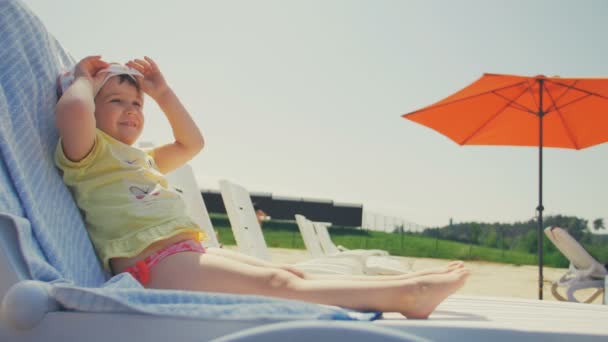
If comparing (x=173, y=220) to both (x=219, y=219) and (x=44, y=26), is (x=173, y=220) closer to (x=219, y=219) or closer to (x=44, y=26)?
(x=44, y=26)

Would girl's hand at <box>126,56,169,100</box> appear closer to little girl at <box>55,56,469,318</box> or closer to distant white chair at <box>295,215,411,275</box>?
little girl at <box>55,56,469,318</box>

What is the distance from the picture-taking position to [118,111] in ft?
6.86

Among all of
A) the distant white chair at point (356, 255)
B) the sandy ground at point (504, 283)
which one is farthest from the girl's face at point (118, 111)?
the sandy ground at point (504, 283)

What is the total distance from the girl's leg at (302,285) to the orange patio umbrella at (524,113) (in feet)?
17.0

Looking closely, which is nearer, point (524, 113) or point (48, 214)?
point (48, 214)

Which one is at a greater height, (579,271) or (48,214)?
(48,214)

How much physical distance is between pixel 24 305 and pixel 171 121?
1381 mm

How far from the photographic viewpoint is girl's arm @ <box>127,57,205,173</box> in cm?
233

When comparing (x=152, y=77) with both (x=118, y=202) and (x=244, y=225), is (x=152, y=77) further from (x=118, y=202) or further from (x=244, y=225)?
(x=244, y=225)

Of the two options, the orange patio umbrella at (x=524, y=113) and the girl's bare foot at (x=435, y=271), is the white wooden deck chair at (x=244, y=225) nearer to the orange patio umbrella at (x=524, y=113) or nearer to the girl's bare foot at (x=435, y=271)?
the girl's bare foot at (x=435, y=271)

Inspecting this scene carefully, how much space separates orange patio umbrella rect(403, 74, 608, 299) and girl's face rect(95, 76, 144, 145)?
4950 millimetres

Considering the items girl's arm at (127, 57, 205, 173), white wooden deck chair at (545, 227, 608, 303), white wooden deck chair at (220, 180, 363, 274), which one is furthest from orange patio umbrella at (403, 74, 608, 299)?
girl's arm at (127, 57, 205, 173)

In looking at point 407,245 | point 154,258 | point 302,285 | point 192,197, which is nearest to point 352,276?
point 302,285

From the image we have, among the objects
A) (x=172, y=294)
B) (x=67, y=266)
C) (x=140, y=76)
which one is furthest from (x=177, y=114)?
(x=172, y=294)
